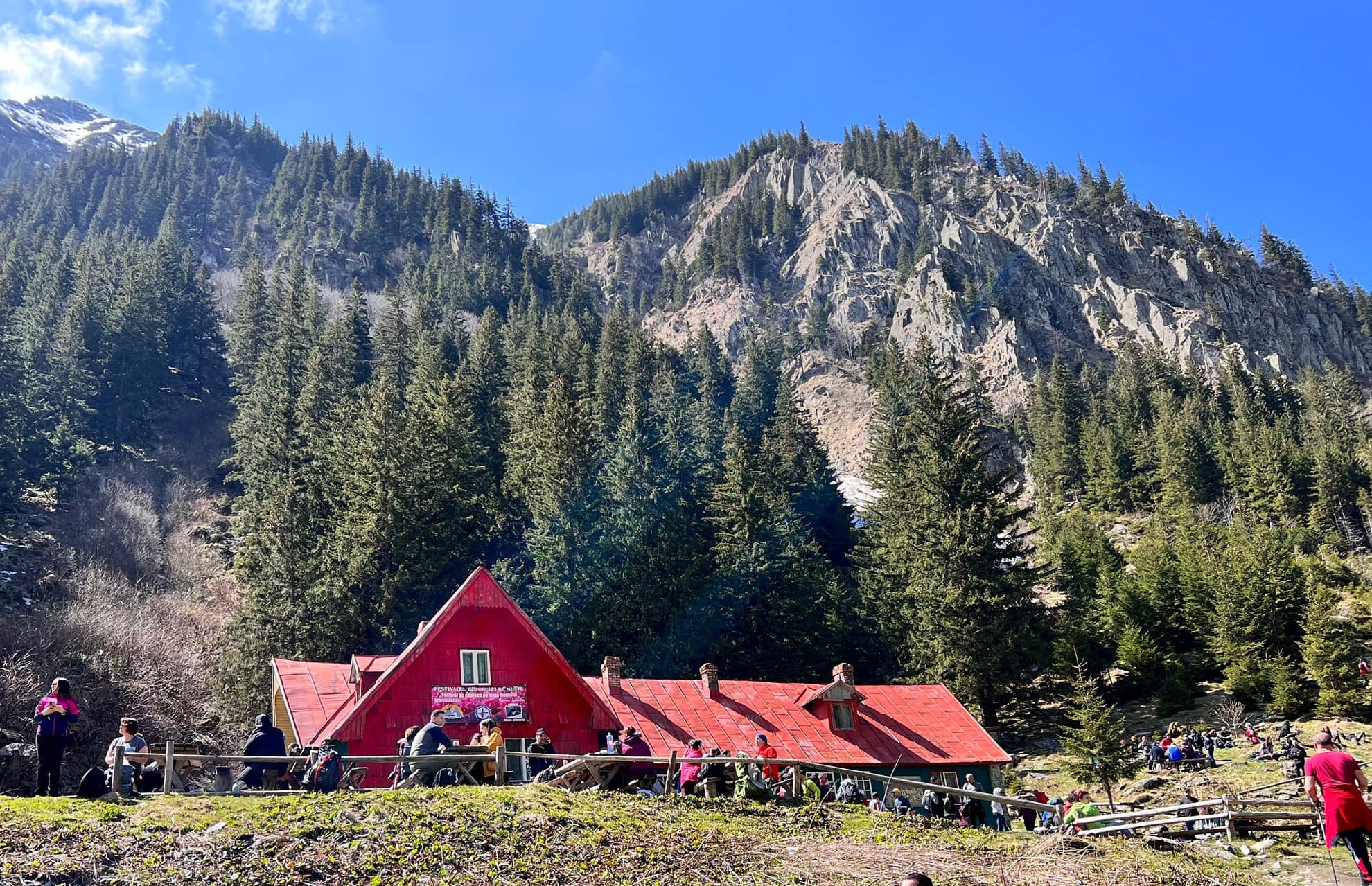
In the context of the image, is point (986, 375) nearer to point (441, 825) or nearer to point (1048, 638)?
point (1048, 638)

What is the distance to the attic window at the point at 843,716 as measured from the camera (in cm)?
3312

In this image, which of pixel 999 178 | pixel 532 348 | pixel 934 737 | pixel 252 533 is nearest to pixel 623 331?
pixel 532 348

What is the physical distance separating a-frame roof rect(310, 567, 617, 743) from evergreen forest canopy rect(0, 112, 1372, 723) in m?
12.9

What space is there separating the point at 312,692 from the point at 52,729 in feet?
52.5

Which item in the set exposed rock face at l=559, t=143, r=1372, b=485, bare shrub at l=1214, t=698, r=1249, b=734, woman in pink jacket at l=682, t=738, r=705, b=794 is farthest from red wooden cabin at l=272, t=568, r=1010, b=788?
exposed rock face at l=559, t=143, r=1372, b=485

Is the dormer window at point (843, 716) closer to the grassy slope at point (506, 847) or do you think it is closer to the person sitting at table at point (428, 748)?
the grassy slope at point (506, 847)

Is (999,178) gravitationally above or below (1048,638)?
above

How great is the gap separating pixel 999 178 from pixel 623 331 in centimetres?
12201

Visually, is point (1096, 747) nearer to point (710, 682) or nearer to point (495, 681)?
point (710, 682)

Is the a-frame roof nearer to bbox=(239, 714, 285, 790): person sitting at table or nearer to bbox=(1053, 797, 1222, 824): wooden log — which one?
bbox=(239, 714, 285, 790): person sitting at table

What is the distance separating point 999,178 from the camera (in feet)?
600

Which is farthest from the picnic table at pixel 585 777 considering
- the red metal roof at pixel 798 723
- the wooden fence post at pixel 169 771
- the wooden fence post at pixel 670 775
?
the red metal roof at pixel 798 723

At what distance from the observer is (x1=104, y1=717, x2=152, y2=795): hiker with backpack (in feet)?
46.1

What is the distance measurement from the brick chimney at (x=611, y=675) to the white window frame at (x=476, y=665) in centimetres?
512
